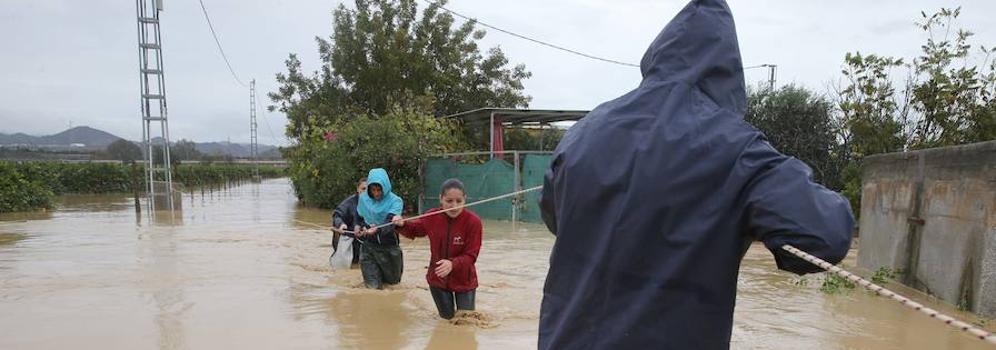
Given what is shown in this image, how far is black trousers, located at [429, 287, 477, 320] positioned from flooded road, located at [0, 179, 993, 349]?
3.7 inches

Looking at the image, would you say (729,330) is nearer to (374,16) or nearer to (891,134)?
(891,134)

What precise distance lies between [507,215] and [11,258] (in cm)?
892

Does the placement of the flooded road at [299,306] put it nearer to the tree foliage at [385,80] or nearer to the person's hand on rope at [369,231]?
the person's hand on rope at [369,231]

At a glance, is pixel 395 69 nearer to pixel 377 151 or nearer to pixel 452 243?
pixel 377 151

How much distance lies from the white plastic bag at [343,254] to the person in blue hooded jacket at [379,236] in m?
0.89

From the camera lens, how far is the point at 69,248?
10.8m

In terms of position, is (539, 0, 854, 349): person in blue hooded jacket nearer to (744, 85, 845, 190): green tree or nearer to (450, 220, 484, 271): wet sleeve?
(450, 220, 484, 271): wet sleeve

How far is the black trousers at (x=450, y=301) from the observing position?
570 cm

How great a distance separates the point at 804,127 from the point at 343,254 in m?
10.3

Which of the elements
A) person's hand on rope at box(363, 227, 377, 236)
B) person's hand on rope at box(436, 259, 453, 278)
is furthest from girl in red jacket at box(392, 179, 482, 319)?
person's hand on rope at box(363, 227, 377, 236)

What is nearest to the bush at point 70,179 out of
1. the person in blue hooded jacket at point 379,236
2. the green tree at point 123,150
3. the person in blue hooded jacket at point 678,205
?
the green tree at point 123,150

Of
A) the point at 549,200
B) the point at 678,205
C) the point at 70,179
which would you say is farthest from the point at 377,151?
the point at 70,179

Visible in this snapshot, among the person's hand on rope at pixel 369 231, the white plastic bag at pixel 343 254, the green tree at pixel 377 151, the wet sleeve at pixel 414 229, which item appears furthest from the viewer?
the green tree at pixel 377 151

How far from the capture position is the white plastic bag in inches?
318
